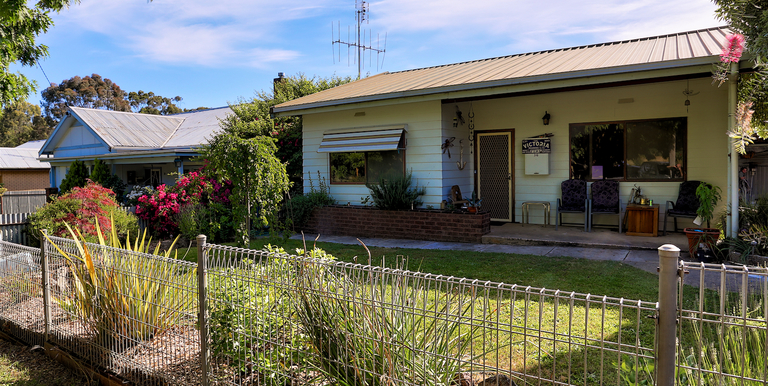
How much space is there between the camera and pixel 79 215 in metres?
8.17

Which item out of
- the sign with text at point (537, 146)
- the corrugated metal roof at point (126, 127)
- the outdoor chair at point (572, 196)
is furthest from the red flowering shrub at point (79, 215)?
the corrugated metal roof at point (126, 127)

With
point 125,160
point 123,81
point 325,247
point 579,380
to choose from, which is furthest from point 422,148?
point 123,81

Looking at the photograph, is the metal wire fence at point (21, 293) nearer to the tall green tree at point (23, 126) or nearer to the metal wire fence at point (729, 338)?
the metal wire fence at point (729, 338)

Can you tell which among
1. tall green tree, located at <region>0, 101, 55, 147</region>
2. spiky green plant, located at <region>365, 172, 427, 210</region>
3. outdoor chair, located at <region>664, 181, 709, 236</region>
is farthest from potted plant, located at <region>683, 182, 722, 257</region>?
tall green tree, located at <region>0, 101, 55, 147</region>

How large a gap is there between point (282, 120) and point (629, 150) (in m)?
9.18

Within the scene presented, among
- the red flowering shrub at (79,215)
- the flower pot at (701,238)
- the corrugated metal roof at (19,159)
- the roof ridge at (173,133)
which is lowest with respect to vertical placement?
the flower pot at (701,238)

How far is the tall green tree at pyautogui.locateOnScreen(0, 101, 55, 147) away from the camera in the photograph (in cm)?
4359

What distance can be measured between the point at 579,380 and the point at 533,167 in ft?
24.2

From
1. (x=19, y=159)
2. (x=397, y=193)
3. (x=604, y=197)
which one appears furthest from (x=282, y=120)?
(x=19, y=159)

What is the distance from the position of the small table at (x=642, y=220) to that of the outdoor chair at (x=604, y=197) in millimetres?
471

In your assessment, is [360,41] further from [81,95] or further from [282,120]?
[81,95]

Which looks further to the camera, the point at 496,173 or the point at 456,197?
the point at 496,173

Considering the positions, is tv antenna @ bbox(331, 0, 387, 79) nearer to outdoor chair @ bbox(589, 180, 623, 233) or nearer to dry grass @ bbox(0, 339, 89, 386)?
outdoor chair @ bbox(589, 180, 623, 233)

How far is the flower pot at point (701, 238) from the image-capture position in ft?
20.7
